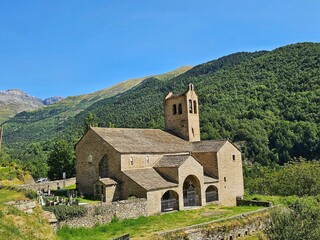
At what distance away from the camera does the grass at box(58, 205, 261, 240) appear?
77.8ft

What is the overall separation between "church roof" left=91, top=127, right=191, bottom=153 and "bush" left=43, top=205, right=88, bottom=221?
9465mm

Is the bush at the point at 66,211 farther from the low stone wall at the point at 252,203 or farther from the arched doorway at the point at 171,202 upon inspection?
the low stone wall at the point at 252,203

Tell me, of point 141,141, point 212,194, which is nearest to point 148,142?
point 141,141

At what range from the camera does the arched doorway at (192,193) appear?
36.3 metres

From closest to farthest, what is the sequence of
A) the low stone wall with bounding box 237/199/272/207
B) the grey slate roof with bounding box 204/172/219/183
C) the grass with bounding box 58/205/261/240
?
the grass with bounding box 58/205/261/240
the low stone wall with bounding box 237/199/272/207
the grey slate roof with bounding box 204/172/219/183

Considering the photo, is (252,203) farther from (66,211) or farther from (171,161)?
(66,211)

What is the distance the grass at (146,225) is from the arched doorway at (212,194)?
5333mm

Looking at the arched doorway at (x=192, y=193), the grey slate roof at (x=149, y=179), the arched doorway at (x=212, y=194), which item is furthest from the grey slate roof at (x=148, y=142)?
the arched doorway at (x=192, y=193)

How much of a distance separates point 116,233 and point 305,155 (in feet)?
284

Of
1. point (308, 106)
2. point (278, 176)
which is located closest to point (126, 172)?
point (278, 176)

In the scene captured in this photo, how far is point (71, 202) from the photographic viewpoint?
28.3m

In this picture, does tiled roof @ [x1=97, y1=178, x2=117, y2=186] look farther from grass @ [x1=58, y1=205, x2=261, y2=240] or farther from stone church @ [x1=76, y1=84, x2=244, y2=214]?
grass @ [x1=58, y1=205, x2=261, y2=240]

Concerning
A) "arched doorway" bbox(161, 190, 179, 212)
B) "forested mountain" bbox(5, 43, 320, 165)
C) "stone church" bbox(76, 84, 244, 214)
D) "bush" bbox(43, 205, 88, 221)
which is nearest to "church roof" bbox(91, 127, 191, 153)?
"stone church" bbox(76, 84, 244, 214)

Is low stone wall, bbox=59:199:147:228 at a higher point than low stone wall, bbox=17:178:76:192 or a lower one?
lower
